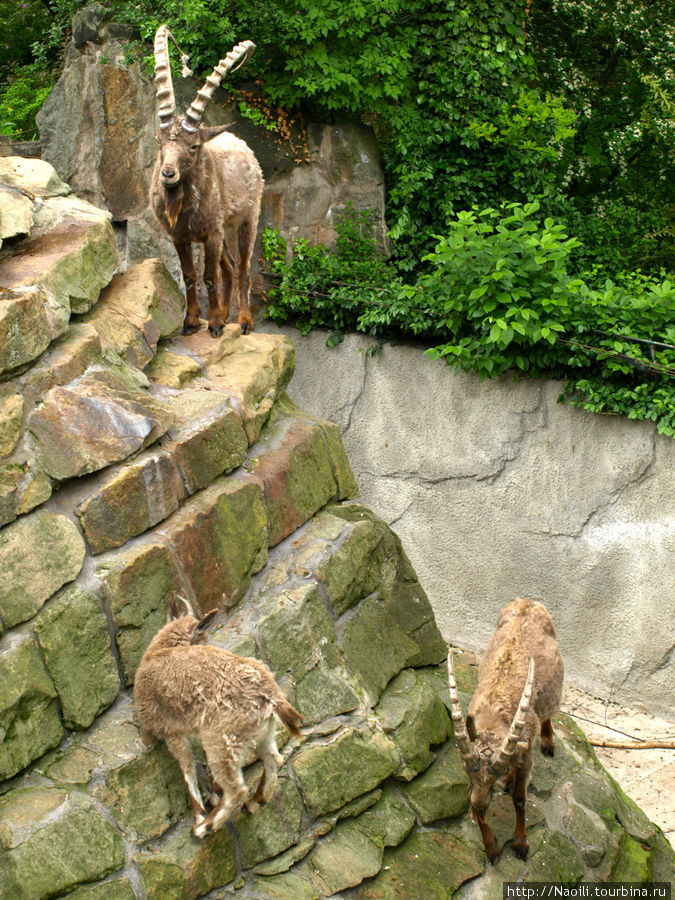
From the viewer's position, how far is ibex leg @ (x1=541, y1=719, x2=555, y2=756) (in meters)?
6.33

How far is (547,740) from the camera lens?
20.8ft

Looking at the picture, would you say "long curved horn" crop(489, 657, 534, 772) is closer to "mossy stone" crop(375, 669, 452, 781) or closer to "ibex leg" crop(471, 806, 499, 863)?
"ibex leg" crop(471, 806, 499, 863)

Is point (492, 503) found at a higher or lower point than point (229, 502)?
lower

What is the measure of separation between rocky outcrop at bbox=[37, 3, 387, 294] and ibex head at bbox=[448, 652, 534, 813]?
20.2ft

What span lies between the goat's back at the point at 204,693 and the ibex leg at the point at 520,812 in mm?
1733

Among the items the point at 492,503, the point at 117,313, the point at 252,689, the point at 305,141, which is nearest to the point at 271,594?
the point at 252,689

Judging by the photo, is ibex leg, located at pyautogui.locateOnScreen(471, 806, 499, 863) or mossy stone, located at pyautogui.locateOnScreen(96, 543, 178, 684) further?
ibex leg, located at pyautogui.locateOnScreen(471, 806, 499, 863)

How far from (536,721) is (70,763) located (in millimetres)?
2862


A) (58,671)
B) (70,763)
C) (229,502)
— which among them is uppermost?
(229,502)

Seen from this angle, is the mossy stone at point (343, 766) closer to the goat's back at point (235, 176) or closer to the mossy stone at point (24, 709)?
the mossy stone at point (24, 709)

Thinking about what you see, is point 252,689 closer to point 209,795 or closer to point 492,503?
point 209,795

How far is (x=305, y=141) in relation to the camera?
9852mm

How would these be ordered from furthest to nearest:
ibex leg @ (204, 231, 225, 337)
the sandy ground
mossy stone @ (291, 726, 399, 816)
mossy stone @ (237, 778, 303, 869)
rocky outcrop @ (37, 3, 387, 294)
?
rocky outcrop @ (37, 3, 387, 294)
the sandy ground
ibex leg @ (204, 231, 225, 337)
mossy stone @ (291, 726, 399, 816)
mossy stone @ (237, 778, 303, 869)

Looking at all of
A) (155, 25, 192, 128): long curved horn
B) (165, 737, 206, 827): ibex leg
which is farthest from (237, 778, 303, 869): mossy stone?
(155, 25, 192, 128): long curved horn
